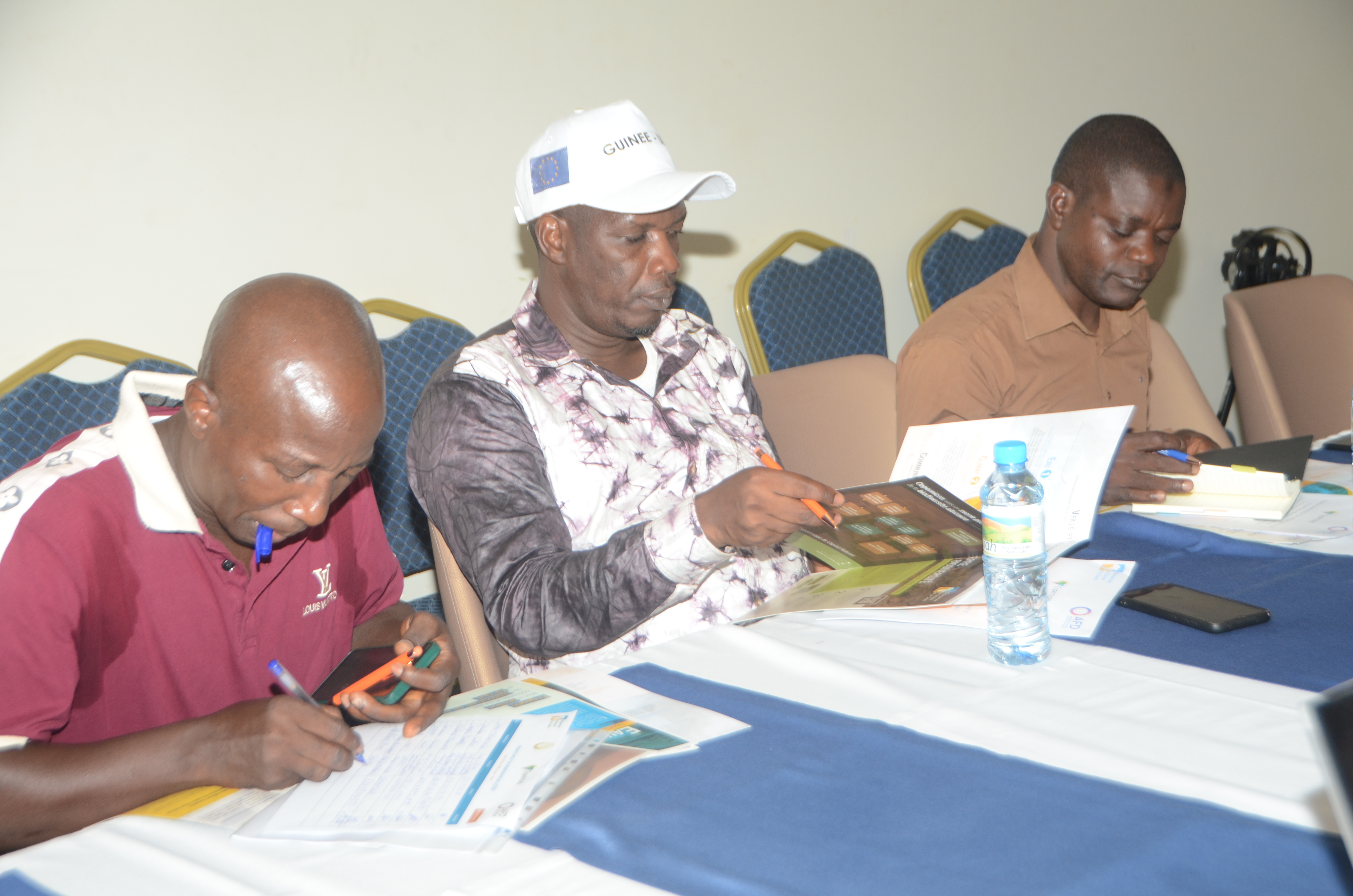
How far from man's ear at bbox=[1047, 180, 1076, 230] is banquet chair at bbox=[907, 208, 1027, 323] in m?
1.13

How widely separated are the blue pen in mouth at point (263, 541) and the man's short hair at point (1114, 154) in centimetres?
195

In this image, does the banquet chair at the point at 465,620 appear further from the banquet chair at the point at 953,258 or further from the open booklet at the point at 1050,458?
the banquet chair at the point at 953,258

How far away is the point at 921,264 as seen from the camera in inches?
148

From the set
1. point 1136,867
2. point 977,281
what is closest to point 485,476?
point 1136,867

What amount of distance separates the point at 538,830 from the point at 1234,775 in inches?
24.7

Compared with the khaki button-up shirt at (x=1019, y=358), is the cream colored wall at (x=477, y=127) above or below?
above

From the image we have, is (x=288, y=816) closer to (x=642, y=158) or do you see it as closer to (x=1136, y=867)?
(x=1136, y=867)

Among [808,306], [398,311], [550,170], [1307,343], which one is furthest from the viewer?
[808,306]

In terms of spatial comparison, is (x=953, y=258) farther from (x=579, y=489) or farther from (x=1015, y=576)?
(x=1015, y=576)

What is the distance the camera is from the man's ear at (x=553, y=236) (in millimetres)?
1898

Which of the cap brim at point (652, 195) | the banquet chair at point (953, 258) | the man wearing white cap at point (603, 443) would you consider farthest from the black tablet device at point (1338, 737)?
the banquet chair at point (953, 258)

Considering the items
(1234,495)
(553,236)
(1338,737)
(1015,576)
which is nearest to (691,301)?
(553,236)

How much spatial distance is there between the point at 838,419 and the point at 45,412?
1684mm

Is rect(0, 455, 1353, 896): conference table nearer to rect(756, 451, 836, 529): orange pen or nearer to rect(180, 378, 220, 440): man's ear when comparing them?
rect(756, 451, 836, 529): orange pen
